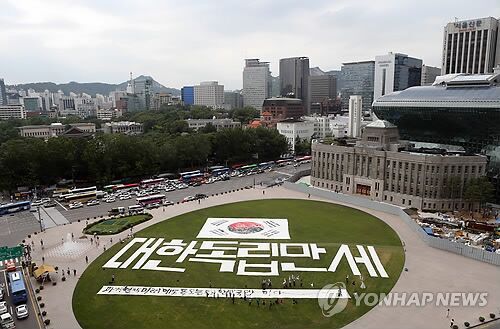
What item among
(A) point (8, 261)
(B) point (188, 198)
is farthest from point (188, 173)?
(A) point (8, 261)

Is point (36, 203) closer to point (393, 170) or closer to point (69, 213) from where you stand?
point (69, 213)

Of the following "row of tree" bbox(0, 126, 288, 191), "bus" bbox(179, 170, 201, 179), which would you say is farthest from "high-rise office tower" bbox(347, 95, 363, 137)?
"bus" bbox(179, 170, 201, 179)

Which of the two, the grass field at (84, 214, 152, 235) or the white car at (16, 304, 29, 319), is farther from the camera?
the grass field at (84, 214, 152, 235)

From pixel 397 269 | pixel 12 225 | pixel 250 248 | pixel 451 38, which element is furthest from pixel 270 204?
pixel 451 38

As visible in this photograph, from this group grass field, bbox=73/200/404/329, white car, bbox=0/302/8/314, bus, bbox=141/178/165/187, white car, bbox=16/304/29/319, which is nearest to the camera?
grass field, bbox=73/200/404/329

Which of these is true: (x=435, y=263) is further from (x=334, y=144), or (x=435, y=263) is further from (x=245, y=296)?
(x=334, y=144)

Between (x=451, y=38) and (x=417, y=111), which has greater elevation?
(x=451, y=38)

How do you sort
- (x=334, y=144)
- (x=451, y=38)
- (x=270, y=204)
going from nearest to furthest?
1. (x=270, y=204)
2. (x=334, y=144)
3. (x=451, y=38)

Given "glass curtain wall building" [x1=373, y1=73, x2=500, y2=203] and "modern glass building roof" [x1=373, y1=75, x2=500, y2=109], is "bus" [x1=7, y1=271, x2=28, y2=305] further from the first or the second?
"modern glass building roof" [x1=373, y1=75, x2=500, y2=109]
